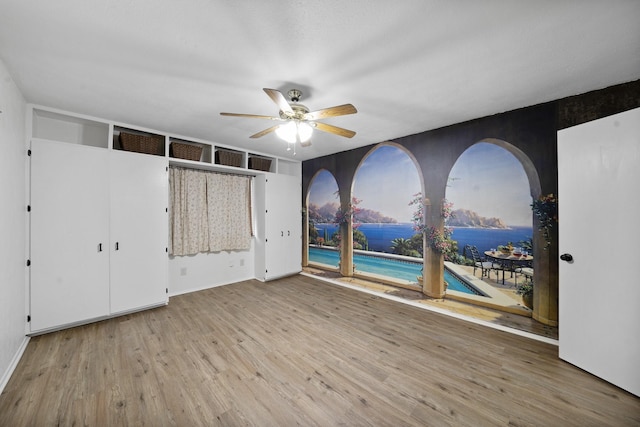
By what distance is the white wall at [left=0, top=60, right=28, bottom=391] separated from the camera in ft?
5.97

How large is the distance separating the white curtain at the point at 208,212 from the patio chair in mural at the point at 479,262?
3786 millimetres

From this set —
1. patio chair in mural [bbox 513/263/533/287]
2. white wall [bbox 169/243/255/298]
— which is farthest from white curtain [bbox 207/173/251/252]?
Answer: patio chair in mural [bbox 513/263/533/287]

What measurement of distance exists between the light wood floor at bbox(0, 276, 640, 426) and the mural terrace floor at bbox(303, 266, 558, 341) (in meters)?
0.19

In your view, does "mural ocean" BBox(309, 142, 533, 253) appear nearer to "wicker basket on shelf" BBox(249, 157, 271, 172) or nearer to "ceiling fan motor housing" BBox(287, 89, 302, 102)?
"wicker basket on shelf" BBox(249, 157, 271, 172)

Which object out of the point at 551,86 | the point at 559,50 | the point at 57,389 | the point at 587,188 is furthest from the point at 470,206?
the point at 57,389

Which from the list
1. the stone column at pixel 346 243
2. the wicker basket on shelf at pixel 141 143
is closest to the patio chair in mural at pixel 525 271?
the stone column at pixel 346 243

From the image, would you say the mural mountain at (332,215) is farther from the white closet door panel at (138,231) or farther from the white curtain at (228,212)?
the white closet door panel at (138,231)

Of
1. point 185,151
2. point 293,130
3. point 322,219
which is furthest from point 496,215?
point 185,151

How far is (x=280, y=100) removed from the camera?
5.99 feet

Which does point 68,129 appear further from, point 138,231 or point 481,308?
point 481,308

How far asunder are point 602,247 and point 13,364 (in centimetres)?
501

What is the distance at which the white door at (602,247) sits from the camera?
5.59 ft

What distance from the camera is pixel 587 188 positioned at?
1.92 metres

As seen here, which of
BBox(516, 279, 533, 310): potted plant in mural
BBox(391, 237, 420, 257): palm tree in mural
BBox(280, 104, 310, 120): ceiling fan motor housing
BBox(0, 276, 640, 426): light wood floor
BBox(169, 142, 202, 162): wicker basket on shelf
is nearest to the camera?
BBox(0, 276, 640, 426): light wood floor
